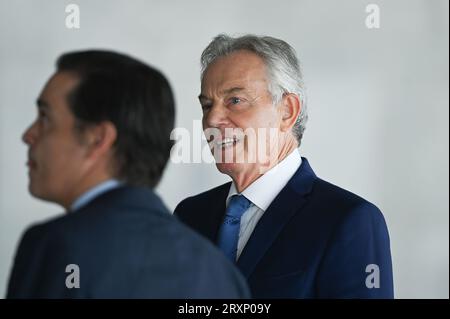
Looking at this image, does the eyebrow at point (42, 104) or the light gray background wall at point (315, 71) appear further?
the light gray background wall at point (315, 71)

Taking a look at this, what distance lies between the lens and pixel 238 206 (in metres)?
1.88

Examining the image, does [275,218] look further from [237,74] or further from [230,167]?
[237,74]

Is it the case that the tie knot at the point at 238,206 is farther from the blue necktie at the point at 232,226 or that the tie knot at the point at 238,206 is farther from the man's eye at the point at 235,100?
the man's eye at the point at 235,100

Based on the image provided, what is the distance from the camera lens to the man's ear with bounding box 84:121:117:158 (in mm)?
1160

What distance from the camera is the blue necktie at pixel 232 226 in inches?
71.4

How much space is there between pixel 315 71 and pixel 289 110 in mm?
Result: 1287

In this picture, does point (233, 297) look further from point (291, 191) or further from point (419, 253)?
point (419, 253)

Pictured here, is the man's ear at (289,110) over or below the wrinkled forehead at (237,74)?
below

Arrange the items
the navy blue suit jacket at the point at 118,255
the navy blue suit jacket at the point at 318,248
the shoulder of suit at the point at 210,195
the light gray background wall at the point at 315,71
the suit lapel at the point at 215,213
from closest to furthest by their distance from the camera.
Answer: the navy blue suit jacket at the point at 118,255, the navy blue suit jacket at the point at 318,248, the suit lapel at the point at 215,213, the shoulder of suit at the point at 210,195, the light gray background wall at the point at 315,71

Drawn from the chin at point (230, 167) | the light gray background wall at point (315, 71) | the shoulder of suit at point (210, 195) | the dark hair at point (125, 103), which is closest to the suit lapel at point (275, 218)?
the chin at point (230, 167)

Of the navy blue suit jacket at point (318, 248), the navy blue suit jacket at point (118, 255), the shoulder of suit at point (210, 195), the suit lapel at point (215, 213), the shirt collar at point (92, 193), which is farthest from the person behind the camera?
the shoulder of suit at point (210, 195)

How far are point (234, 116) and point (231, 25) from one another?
139 cm

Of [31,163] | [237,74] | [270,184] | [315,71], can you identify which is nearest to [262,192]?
[270,184]
